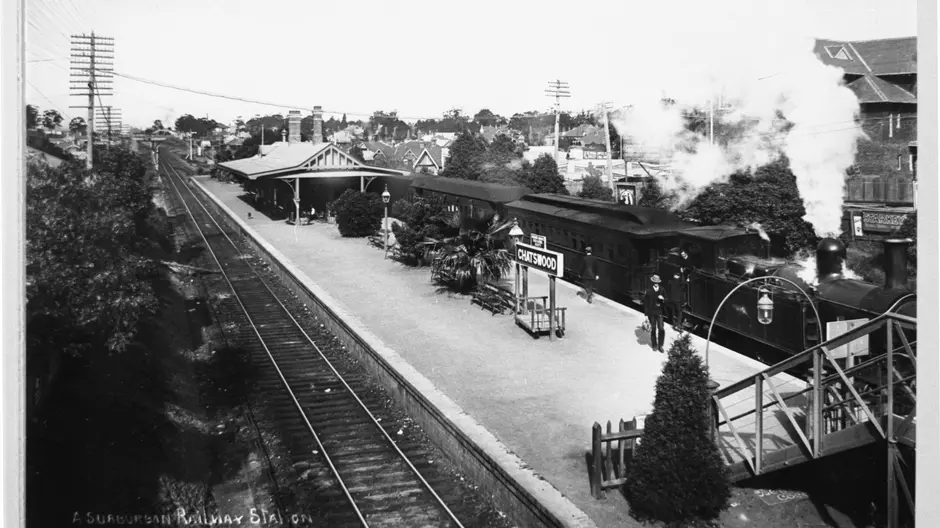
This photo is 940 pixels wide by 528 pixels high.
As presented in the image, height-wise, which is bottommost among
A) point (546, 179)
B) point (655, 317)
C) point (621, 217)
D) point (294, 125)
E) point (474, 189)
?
point (655, 317)

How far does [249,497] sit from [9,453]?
4602 mm

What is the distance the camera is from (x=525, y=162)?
127 ft

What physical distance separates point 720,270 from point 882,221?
15.2ft

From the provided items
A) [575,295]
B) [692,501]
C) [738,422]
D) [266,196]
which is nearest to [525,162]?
[266,196]

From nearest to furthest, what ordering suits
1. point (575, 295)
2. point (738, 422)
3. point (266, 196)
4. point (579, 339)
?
point (738, 422)
point (579, 339)
point (575, 295)
point (266, 196)

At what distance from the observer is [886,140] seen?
56.0 feet

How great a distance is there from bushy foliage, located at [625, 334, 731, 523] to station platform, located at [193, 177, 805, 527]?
546 millimetres

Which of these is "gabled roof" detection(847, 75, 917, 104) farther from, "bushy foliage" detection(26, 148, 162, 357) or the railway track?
"bushy foliage" detection(26, 148, 162, 357)

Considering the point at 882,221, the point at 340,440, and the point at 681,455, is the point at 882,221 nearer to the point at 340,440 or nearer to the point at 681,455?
the point at 681,455

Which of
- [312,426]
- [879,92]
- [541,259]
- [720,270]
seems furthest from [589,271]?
[312,426]

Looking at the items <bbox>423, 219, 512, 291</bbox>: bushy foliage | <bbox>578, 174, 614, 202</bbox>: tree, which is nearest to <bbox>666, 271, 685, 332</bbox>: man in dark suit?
<bbox>423, 219, 512, 291</bbox>: bushy foliage

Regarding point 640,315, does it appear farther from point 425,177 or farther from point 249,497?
point 425,177

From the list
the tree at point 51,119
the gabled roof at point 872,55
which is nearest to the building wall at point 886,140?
the gabled roof at point 872,55

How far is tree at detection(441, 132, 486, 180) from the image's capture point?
1533 inches
